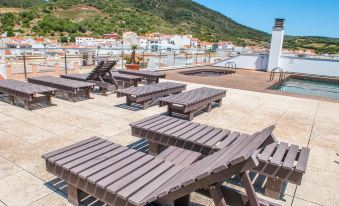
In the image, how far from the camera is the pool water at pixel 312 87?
44.2ft

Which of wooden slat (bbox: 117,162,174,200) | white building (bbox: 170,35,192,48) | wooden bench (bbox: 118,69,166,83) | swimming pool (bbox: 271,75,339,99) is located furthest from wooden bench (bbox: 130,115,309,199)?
white building (bbox: 170,35,192,48)

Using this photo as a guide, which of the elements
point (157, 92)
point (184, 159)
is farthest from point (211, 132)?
point (157, 92)

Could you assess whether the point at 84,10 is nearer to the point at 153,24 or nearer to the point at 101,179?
the point at 153,24

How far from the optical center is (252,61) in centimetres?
2058

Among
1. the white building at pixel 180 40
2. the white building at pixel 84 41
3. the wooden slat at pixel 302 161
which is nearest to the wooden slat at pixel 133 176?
the wooden slat at pixel 302 161

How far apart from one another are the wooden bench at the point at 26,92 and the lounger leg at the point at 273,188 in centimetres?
613

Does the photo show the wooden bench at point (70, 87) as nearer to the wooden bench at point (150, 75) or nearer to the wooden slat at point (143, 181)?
the wooden bench at point (150, 75)

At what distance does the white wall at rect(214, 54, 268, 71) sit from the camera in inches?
789

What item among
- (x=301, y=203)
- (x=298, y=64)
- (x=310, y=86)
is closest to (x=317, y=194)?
(x=301, y=203)

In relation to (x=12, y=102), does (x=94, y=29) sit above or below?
above

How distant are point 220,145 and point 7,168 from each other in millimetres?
3224

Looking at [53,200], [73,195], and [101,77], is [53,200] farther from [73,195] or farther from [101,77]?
[101,77]

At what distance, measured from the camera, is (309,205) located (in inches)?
132

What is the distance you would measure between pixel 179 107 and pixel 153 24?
12274 cm
